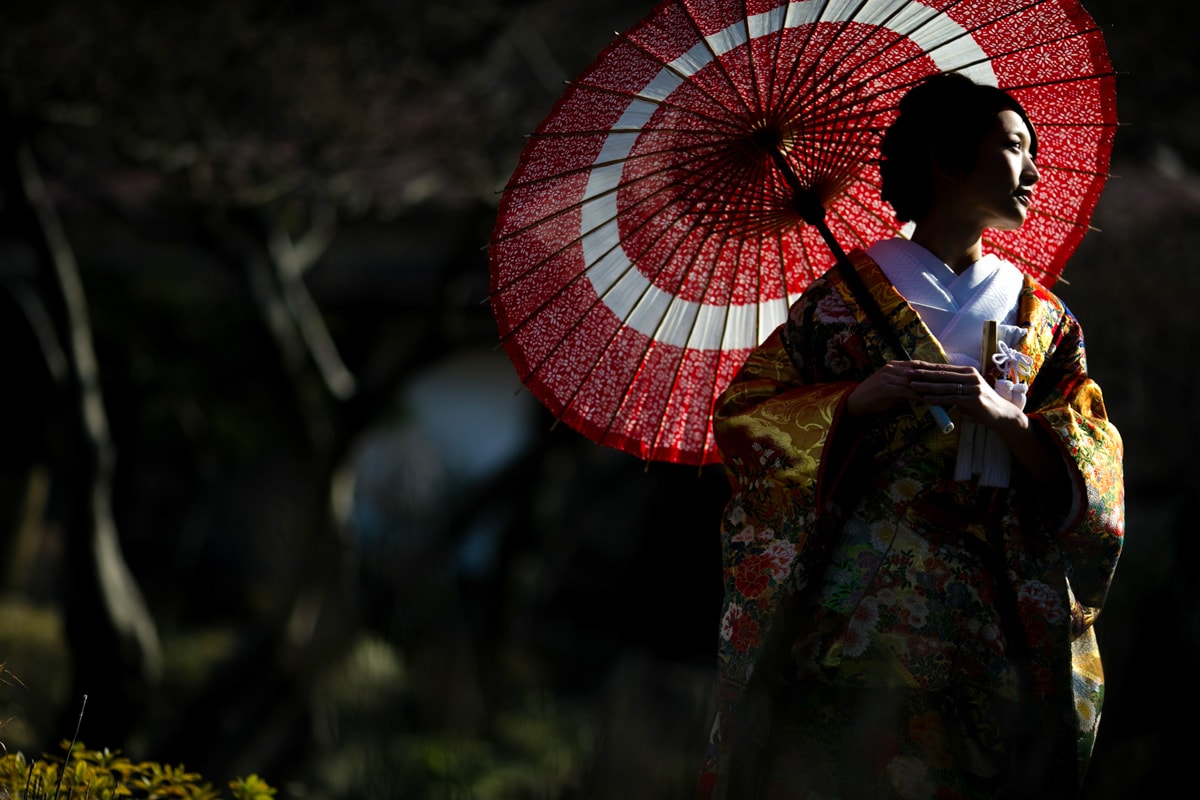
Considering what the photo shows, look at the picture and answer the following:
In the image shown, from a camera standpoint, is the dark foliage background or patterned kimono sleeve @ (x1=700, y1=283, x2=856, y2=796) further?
the dark foliage background

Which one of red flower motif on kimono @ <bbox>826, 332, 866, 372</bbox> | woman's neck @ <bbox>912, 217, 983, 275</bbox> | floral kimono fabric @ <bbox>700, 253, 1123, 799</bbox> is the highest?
woman's neck @ <bbox>912, 217, 983, 275</bbox>

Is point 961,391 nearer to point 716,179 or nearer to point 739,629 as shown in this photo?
point 739,629

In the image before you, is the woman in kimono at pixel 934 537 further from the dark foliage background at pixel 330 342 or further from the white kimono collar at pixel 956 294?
the dark foliage background at pixel 330 342

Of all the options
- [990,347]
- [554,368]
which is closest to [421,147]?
[554,368]

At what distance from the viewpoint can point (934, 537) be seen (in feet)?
6.88

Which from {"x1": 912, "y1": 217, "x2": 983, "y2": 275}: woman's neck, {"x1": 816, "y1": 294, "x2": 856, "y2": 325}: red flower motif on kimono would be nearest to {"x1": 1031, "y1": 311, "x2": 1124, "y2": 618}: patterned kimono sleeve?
{"x1": 912, "y1": 217, "x2": 983, "y2": 275}: woman's neck

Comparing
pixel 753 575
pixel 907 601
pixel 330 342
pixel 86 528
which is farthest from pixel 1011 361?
pixel 330 342

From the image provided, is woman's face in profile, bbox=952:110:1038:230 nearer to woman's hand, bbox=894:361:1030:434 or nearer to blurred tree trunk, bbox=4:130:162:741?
woman's hand, bbox=894:361:1030:434

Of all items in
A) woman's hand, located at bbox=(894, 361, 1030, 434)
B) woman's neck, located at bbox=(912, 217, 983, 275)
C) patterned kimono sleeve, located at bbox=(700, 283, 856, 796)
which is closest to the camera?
woman's hand, located at bbox=(894, 361, 1030, 434)

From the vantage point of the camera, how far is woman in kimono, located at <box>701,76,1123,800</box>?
2041mm

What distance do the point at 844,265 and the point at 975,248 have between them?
0.26 metres

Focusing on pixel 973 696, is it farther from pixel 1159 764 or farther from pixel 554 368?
pixel 554 368

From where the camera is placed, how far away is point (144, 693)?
5844mm

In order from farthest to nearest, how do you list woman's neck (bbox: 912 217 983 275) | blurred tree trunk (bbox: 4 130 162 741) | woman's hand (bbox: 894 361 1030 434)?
blurred tree trunk (bbox: 4 130 162 741), woman's neck (bbox: 912 217 983 275), woman's hand (bbox: 894 361 1030 434)
